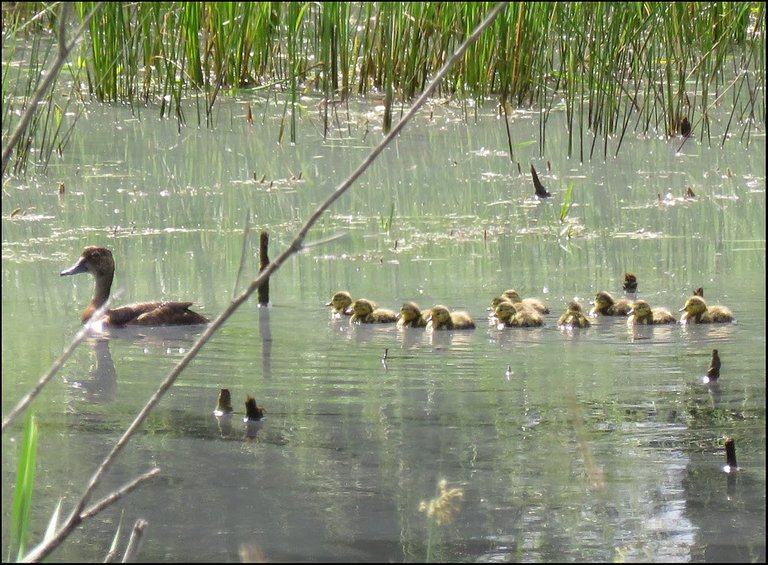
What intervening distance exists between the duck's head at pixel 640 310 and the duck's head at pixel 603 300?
17cm

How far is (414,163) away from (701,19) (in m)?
2.61

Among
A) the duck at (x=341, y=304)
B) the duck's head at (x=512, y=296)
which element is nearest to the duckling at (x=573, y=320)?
the duck's head at (x=512, y=296)

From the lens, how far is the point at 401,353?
5.51m

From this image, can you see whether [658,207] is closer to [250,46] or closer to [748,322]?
[748,322]

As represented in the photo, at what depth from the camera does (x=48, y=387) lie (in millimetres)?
4797

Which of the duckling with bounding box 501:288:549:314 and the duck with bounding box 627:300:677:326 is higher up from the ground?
the duckling with bounding box 501:288:549:314

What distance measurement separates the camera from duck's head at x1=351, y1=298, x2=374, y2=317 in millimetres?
5941

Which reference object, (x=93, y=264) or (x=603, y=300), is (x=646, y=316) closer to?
(x=603, y=300)

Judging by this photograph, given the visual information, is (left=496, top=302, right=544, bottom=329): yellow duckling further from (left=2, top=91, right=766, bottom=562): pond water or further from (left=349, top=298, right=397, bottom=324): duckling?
(left=349, top=298, right=397, bottom=324): duckling

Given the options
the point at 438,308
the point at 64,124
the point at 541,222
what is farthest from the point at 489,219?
the point at 64,124

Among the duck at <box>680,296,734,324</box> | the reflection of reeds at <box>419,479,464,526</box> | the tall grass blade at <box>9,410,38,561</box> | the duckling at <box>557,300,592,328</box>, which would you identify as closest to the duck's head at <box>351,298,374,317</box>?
the duckling at <box>557,300,592,328</box>

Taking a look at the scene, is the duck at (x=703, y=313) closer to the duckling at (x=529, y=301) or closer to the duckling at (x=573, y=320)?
the duckling at (x=573, y=320)

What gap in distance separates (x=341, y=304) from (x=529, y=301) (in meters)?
0.84

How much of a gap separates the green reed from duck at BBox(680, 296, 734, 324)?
3330mm
